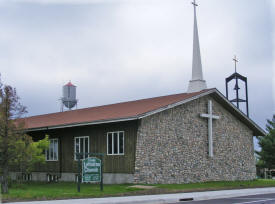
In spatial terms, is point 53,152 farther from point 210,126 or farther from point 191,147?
point 210,126

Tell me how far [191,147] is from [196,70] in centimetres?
672

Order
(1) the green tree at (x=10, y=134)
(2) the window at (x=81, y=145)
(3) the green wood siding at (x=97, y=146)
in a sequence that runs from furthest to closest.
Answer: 1. (2) the window at (x=81, y=145)
2. (3) the green wood siding at (x=97, y=146)
3. (1) the green tree at (x=10, y=134)

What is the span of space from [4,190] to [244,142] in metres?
19.9

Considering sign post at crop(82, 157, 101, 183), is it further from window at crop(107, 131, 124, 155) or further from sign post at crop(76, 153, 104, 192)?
window at crop(107, 131, 124, 155)

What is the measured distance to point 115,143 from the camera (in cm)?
2577

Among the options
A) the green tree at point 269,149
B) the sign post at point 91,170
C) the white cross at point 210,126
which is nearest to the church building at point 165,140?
the white cross at point 210,126

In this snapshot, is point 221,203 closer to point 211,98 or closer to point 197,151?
point 197,151

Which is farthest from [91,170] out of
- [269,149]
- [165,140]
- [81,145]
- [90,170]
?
[269,149]

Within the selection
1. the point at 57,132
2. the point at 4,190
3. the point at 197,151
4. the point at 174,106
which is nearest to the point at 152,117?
the point at 174,106

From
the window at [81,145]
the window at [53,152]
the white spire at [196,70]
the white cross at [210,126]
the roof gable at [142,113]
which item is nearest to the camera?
the roof gable at [142,113]

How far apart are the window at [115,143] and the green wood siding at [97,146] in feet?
0.71

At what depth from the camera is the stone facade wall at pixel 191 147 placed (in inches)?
979

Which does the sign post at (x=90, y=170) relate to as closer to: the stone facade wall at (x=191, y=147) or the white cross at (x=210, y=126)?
the stone facade wall at (x=191, y=147)

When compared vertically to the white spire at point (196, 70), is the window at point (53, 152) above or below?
below
